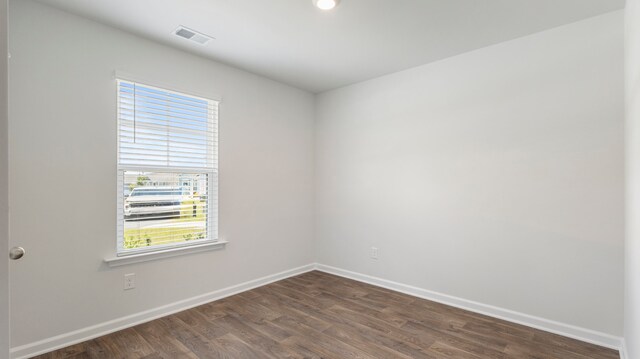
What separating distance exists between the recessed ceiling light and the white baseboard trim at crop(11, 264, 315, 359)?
283cm

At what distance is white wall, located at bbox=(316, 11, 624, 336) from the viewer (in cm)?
240

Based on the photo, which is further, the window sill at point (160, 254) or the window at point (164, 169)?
the window at point (164, 169)

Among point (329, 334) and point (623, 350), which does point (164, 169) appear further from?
point (623, 350)

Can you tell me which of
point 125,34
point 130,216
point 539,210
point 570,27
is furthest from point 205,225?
point 570,27

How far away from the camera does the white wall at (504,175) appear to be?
240 cm

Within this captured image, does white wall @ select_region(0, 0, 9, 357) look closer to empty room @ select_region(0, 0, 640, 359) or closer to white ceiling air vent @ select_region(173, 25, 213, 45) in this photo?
empty room @ select_region(0, 0, 640, 359)

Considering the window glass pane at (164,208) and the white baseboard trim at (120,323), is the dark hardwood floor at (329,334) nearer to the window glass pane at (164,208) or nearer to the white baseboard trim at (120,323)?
the white baseboard trim at (120,323)

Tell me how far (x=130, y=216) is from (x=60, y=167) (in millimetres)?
627

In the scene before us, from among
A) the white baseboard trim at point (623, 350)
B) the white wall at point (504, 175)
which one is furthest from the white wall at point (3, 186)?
the white baseboard trim at point (623, 350)

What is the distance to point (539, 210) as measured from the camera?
2.65 m

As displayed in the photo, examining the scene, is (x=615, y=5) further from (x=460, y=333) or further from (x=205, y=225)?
(x=205, y=225)

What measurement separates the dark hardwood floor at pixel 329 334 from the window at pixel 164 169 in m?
0.72

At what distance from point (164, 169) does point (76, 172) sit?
66 centimetres

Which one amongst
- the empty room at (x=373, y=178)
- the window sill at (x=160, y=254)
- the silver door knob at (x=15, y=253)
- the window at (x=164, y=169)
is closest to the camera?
the silver door knob at (x=15, y=253)
